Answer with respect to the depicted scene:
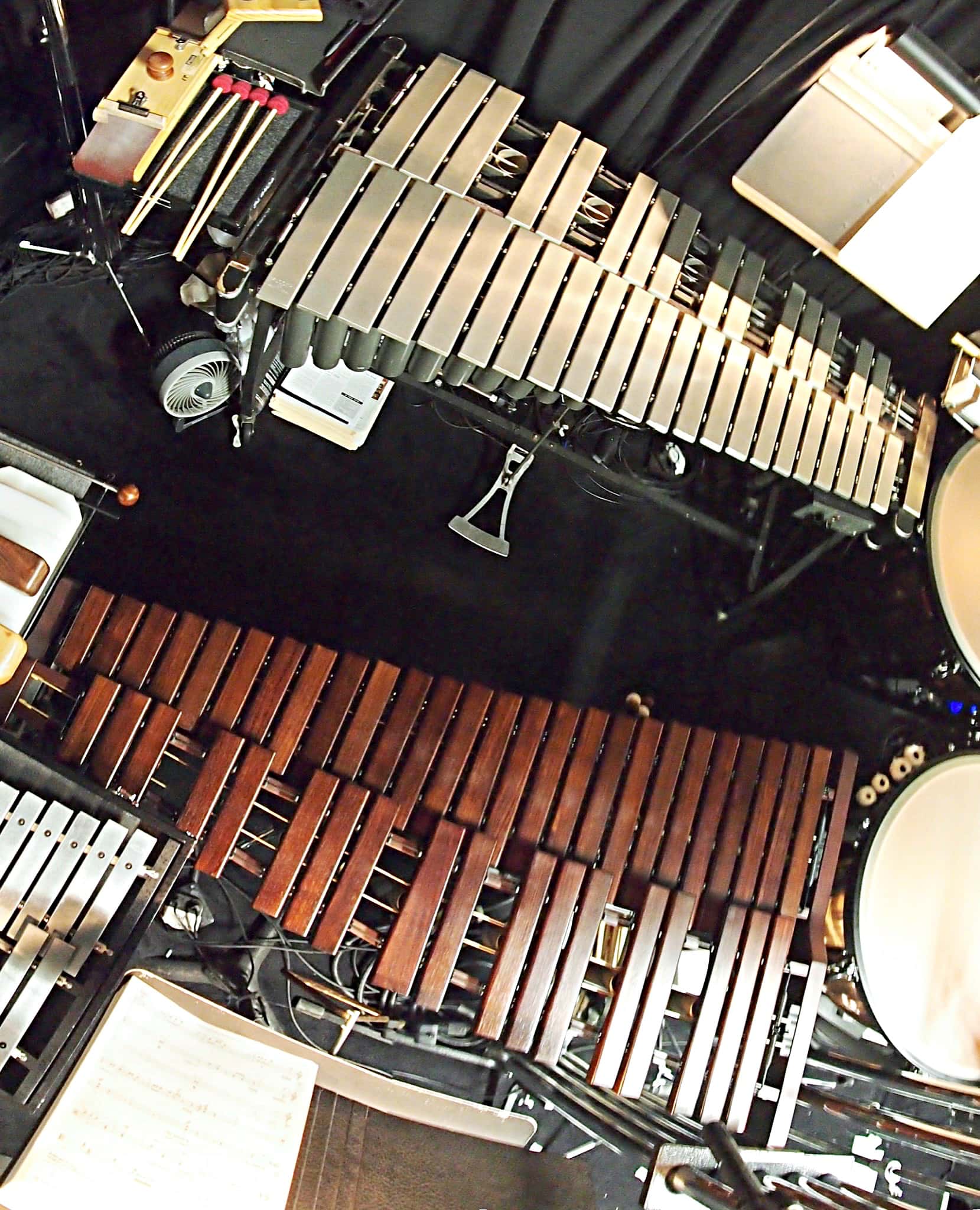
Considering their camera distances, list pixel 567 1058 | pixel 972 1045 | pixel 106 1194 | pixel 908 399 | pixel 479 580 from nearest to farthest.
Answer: pixel 106 1194 → pixel 972 1045 → pixel 567 1058 → pixel 908 399 → pixel 479 580

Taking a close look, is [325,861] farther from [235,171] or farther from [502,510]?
[235,171]

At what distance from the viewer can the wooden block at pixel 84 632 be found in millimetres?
2277

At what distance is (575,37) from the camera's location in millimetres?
2473

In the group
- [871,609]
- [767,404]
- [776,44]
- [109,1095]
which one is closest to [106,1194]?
[109,1095]

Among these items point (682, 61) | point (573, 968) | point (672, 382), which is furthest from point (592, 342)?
point (573, 968)

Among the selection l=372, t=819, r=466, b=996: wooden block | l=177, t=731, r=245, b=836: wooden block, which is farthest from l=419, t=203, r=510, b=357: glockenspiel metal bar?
l=372, t=819, r=466, b=996: wooden block

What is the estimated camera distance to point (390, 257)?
84.7 inches

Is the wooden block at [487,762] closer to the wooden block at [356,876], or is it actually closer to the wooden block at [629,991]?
the wooden block at [356,876]

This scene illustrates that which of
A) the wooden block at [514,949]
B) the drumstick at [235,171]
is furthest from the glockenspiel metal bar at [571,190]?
the wooden block at [514,949]

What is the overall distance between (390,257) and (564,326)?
0.41 m

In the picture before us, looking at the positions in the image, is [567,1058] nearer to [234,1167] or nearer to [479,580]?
[234,1167]

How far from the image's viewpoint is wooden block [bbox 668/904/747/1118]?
2305 millimetres

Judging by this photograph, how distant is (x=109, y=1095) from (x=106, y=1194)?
170mm

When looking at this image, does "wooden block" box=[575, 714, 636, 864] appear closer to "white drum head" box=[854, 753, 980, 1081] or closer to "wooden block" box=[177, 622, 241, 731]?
"white drum head" box=[854, 753, 980, 1081]
